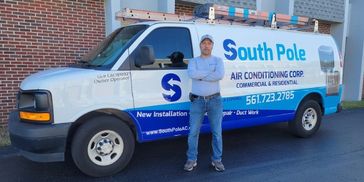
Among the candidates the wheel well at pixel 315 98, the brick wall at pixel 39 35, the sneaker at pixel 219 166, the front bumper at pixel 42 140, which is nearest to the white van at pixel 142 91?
the front bumper at pixel 42 140

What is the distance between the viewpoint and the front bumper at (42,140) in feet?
13.4

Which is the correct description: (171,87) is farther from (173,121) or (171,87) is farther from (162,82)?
(173,121)

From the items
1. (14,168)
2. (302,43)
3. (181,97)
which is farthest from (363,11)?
(14,168)

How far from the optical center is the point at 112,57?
4609mm

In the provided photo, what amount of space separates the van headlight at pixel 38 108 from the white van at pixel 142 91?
0.01 metres

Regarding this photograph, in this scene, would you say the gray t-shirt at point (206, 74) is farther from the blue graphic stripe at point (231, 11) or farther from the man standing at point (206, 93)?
the blue graphic stripe at point (231, 11)

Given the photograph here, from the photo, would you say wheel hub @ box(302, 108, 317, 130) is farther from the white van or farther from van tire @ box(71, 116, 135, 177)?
van tire @ box(71, 116, 135, 177)

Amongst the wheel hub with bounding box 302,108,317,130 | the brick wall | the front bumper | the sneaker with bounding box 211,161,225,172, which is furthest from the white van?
→ the brick wall

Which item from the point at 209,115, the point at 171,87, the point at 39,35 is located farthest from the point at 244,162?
the point at 39,35

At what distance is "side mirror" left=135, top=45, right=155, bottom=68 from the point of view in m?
4.49

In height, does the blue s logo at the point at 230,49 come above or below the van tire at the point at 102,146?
above

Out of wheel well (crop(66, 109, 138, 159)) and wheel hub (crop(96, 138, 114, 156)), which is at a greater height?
wheel well (crop(66, 109, 138, 159))

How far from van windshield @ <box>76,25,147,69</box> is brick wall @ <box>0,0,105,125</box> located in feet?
9.75

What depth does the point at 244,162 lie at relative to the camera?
17.2 ft
